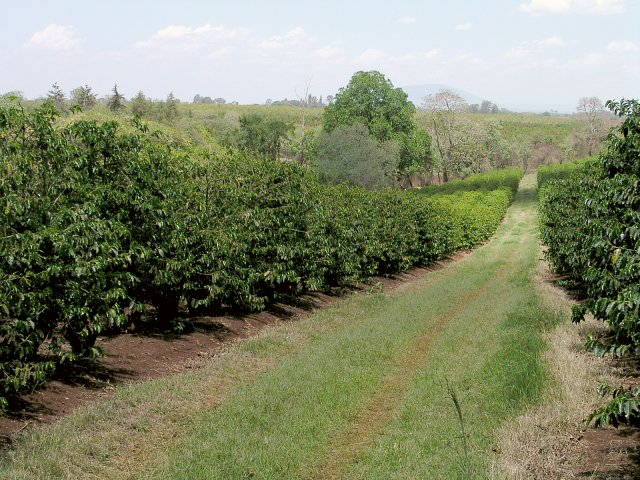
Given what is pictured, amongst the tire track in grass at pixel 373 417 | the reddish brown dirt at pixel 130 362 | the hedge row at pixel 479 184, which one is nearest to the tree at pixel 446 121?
the hedge row at pixel 479 184

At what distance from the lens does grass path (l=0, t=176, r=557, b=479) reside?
677 cm

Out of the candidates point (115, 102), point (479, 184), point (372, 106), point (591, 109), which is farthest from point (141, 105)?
point (591, 109)

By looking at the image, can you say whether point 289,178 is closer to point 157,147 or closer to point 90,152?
point 157,147

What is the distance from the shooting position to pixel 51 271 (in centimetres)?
830

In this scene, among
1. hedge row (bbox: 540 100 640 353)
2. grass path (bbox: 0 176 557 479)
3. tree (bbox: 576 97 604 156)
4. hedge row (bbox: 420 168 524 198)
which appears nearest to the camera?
hedge row (bbox: 540 100 640 353)

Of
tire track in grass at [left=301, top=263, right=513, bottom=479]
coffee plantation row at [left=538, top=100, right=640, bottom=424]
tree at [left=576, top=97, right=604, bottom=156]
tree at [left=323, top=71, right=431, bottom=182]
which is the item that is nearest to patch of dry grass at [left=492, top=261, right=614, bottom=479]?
coffee plantation row at [left=538, top=100, right=640, bottom=424]

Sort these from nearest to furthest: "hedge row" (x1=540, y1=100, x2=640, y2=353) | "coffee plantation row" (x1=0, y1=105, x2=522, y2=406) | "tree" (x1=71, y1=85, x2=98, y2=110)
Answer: "hedge row" (x1=540, y1=100, x2=640, y2=353), "coffee plantation row" (x1=0, y1=105, x2=522, y2=406), "tree" (x1=71, y1=85, x2=98, y2=110)

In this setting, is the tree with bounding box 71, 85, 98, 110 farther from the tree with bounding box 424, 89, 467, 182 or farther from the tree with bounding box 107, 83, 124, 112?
the tree with bounding box 424, 89, 467, 182

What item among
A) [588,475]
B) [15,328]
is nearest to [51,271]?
[15,328]

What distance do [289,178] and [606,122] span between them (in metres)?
116

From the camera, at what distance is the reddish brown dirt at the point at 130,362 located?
8.53 metres

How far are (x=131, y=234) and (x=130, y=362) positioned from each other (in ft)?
7.73

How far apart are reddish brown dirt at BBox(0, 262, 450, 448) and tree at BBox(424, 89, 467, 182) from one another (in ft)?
271

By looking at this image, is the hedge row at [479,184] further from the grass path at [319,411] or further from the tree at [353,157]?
the grass path at [319,411]
